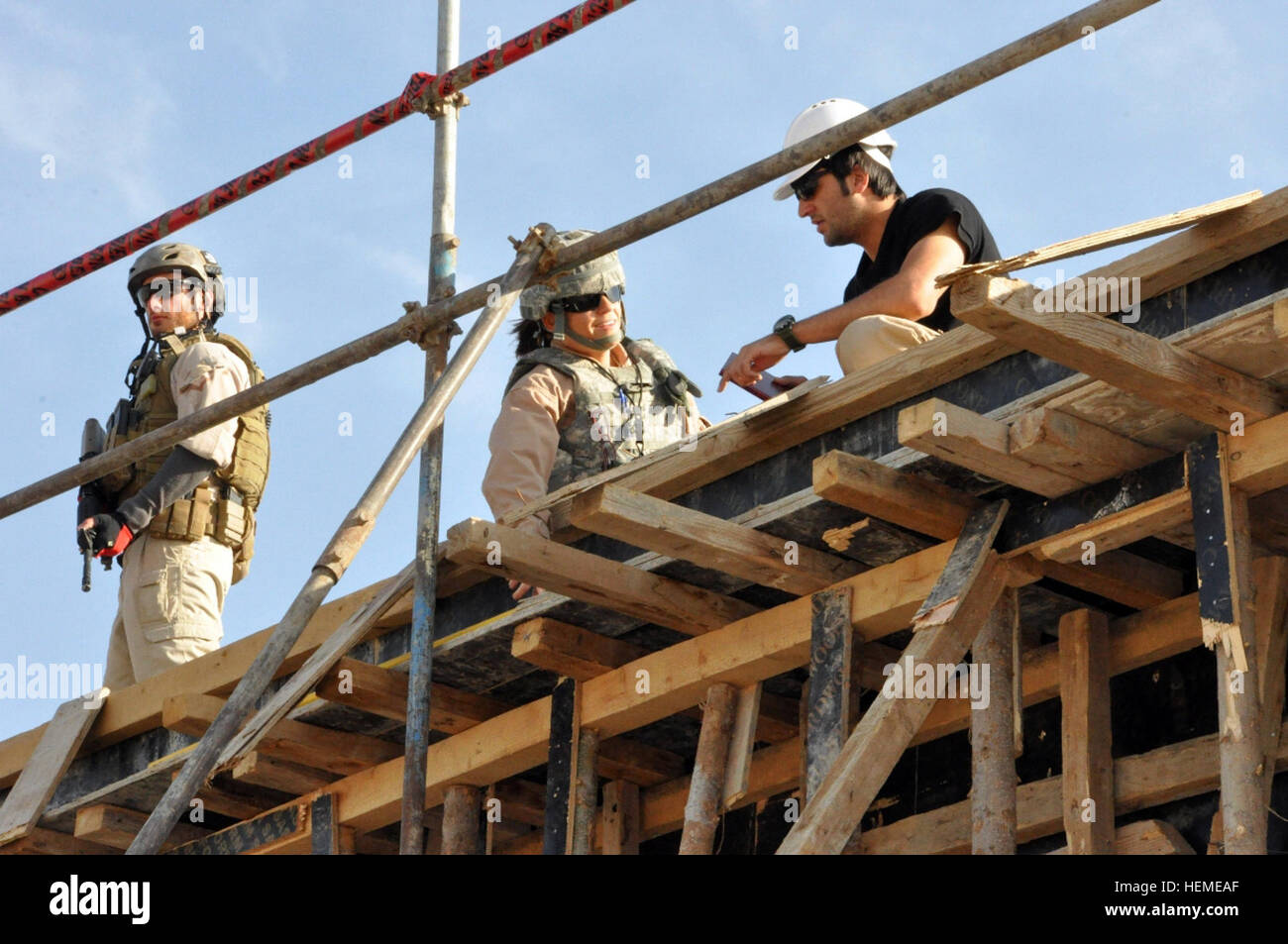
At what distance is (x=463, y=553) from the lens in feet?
28.8

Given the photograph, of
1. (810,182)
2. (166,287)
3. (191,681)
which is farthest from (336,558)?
(166,287)

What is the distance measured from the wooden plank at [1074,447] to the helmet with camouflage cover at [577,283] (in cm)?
332

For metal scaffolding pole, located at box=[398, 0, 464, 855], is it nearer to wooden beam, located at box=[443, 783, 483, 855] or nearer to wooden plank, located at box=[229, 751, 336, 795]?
wooden beam, located at box=[443, 783, 483, 855]

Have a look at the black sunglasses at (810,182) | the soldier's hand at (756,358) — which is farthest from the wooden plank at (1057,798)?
the black sunglasses at (810,182)

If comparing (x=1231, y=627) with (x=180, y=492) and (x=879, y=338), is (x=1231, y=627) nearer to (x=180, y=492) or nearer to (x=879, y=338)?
(x=879, y=338)

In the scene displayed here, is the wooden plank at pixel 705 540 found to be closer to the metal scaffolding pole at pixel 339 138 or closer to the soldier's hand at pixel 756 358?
the soldier's hand at pixel 756 358

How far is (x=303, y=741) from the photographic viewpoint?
10617 millimetres

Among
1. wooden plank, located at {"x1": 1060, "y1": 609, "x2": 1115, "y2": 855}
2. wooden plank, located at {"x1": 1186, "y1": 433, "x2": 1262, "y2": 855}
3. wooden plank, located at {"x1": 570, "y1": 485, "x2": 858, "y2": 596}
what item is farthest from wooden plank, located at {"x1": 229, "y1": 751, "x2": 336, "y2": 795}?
wooden plank, located at {"x1": 1186, "y1": 433, "x2": 1262, "y2": 855}

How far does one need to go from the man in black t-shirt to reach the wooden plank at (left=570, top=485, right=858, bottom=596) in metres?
0.74

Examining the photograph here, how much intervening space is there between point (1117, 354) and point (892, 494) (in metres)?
1.13

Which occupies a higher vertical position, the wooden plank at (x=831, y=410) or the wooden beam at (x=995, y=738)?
the wooden plank at (x=831, y=410)

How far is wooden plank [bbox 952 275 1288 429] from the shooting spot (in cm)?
749

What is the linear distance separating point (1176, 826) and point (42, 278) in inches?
257

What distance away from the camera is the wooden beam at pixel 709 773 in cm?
934
